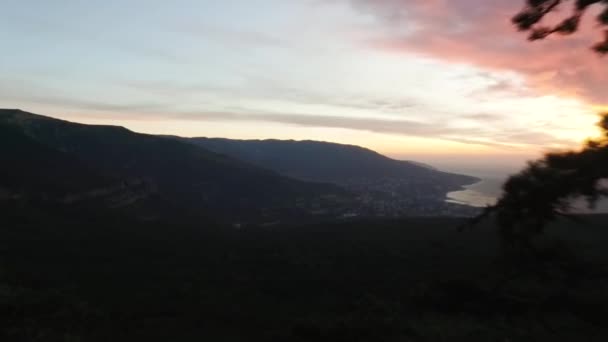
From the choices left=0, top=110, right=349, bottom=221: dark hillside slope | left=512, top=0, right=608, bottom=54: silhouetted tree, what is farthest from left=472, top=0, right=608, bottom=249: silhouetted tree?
left=0, top=110, right=349, bottom=221: dark hillside slope

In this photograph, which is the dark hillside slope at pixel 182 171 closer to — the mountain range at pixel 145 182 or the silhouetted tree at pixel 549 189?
the mountain range at pixel 145 182

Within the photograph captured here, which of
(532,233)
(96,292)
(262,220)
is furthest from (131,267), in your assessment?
(262,220)

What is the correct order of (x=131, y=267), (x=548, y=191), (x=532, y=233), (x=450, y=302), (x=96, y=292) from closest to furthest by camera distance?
1. (x=548, y=191)
2. (x=532, y=233)
3. (x=450, y=302)
4. (x=96, y=292)
5. (x=131, y=267)

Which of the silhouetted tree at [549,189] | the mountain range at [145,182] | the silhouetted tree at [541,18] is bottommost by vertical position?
the mountain range at [145,182]

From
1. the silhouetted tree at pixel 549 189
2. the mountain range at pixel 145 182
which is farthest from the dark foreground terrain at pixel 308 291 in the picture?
the mountain range at pixel 145 182

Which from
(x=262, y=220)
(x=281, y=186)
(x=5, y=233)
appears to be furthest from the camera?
(x=281, y=186)

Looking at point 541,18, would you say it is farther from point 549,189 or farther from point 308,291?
point 308,291

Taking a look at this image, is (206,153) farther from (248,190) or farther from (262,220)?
(262,220)
